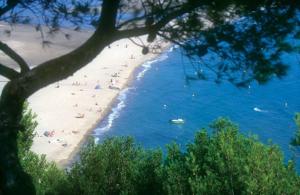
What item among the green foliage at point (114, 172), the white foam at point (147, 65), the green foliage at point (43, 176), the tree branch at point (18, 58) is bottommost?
the white foam at point (147, 65)

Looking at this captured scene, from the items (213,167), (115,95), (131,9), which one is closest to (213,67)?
(131,9)

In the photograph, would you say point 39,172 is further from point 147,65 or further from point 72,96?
point 147,65

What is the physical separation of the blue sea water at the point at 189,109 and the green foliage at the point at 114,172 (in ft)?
62.8

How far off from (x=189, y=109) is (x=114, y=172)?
92.6 ft

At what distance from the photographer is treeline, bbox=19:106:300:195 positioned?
35.0 feet

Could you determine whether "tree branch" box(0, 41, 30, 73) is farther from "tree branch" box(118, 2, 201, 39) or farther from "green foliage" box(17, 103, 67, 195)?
"green foliage" box(17, 103, 67, 195)

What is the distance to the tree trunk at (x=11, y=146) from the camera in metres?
5.90

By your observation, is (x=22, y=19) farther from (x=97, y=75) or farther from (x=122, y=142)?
(x=97, y=75)

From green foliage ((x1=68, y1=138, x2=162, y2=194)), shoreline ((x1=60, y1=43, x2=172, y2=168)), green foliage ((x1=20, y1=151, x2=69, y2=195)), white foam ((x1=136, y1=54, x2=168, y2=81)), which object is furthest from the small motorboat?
green foliage ((x1=68, y1=138, x2=162, y2=194))

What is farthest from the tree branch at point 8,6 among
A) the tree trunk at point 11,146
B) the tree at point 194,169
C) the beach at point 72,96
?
the beach at point 72,96

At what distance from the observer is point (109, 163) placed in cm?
1207

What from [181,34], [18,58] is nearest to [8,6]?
[18,58]

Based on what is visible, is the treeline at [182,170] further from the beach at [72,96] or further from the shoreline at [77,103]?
the shoreline at [77,103]

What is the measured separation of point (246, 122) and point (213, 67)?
30.3m
